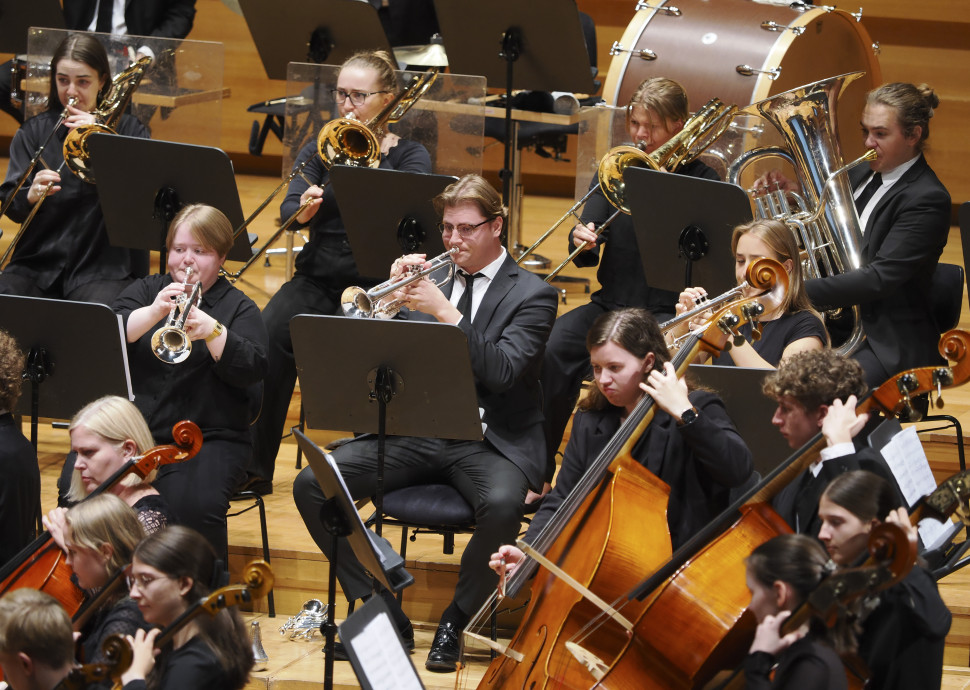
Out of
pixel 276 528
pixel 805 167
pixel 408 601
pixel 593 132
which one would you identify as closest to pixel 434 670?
pixel 408 601

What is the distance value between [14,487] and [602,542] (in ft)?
5.09

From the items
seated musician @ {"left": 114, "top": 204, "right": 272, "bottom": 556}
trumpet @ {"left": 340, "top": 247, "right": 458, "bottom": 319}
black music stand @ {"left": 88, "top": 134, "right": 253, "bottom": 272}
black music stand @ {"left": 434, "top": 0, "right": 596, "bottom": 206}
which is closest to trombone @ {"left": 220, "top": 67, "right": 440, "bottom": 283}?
black music stand @ {"left": 88, "top": 134, "right": 253, "bottom": 272}

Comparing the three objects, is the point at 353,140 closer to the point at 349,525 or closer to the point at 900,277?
the point at 900,277

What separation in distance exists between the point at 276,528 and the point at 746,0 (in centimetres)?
280

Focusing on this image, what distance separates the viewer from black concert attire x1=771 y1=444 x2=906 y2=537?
8.69 feet

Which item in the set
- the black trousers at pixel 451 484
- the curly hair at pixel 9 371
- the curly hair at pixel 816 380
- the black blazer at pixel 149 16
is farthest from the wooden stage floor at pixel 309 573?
the black blazer at pixel 149 16

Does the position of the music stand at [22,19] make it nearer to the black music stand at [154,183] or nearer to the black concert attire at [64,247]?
the black concert attire at [64,247]

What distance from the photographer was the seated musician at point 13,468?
328cm

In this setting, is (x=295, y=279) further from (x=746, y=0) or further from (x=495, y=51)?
(x=746, y=0)

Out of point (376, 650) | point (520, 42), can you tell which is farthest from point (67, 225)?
point (376, 650)

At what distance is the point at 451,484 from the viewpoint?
3682 mm

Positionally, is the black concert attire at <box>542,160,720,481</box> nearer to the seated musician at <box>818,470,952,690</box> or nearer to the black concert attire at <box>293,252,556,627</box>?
the black concert attire at <box>293,252,556,627</box>

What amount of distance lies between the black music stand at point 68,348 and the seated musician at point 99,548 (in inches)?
29.1

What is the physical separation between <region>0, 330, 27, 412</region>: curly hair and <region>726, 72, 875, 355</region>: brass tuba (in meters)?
2.33
